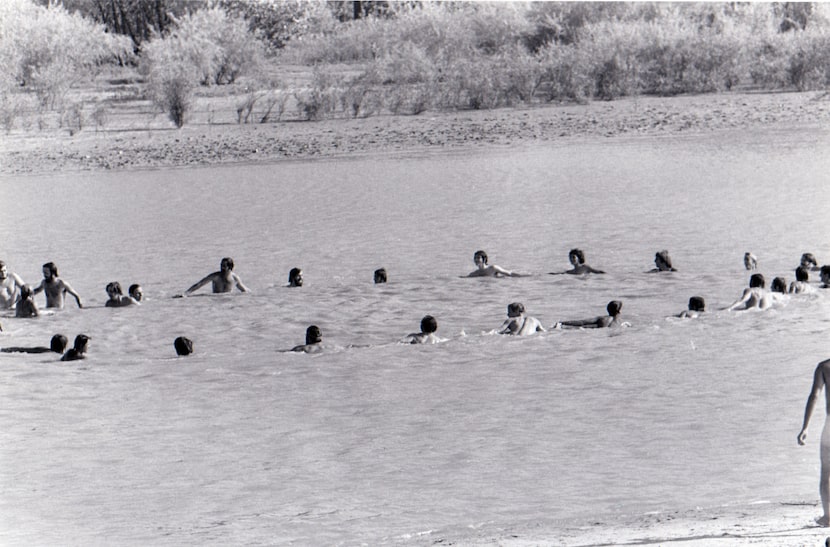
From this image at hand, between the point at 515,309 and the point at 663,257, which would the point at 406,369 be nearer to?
the point at 515,309

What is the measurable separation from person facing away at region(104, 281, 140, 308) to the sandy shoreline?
45.3ft

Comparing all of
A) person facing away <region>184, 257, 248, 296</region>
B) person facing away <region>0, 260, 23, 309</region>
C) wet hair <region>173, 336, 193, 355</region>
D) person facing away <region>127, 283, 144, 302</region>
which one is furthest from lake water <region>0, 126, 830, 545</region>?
person facing away <region>0, 260, 23, 309</region>

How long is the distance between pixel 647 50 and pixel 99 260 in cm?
2104

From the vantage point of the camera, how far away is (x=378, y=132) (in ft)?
103

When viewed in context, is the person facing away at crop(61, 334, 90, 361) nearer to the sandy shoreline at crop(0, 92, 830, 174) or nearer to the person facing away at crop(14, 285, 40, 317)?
the person facing away at crop(14, 285, 40, 317)

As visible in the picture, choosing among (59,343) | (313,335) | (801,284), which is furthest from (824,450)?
(59,343)

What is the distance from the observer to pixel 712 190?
925 inches

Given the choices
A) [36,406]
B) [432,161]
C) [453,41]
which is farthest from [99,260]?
[453,41]

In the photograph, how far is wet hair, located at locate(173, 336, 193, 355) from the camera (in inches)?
525

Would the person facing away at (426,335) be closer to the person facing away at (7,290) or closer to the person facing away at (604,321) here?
the person facing away at (604,321)

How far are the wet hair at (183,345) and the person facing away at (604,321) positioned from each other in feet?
13.1

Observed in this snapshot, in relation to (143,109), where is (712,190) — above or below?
below

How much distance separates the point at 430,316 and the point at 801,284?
4552mm

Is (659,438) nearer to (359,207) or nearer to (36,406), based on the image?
(36,406)
